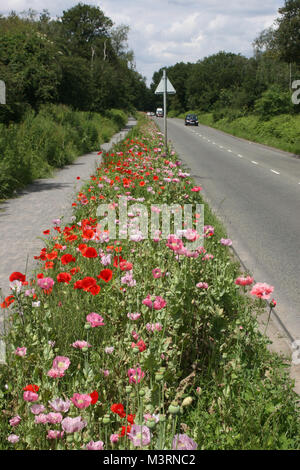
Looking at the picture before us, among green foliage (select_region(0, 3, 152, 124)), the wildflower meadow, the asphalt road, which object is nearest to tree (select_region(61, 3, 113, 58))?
green foliage (select_region(0, 3, 152, 124))

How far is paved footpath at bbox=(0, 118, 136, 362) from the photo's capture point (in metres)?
5.96

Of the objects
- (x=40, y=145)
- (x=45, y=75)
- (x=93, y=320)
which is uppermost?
(x=45, y=75)

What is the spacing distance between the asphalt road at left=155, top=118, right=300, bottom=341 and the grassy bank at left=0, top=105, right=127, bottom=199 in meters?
4.64

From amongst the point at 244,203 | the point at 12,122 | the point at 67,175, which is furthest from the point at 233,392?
the point at 12,122

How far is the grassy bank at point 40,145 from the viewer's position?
11.8 m

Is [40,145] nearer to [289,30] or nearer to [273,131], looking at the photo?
[289,30]

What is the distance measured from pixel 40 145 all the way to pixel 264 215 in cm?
872

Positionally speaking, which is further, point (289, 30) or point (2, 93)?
point (289, 30)

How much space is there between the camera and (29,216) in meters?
8.80

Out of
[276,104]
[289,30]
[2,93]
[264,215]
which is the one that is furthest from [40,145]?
[276,104]

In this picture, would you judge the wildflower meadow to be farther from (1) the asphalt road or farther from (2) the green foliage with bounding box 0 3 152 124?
(2) the green foliage with bounding box 0 3 152 124

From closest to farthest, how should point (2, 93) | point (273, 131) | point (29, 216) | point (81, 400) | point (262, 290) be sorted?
point (81, 400) → point (262, 290) → point (29, 216) → point (2, 93) → point (273, 131)

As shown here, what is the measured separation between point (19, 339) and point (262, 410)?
1.52 metres

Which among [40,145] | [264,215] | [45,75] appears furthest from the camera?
[45,75]
